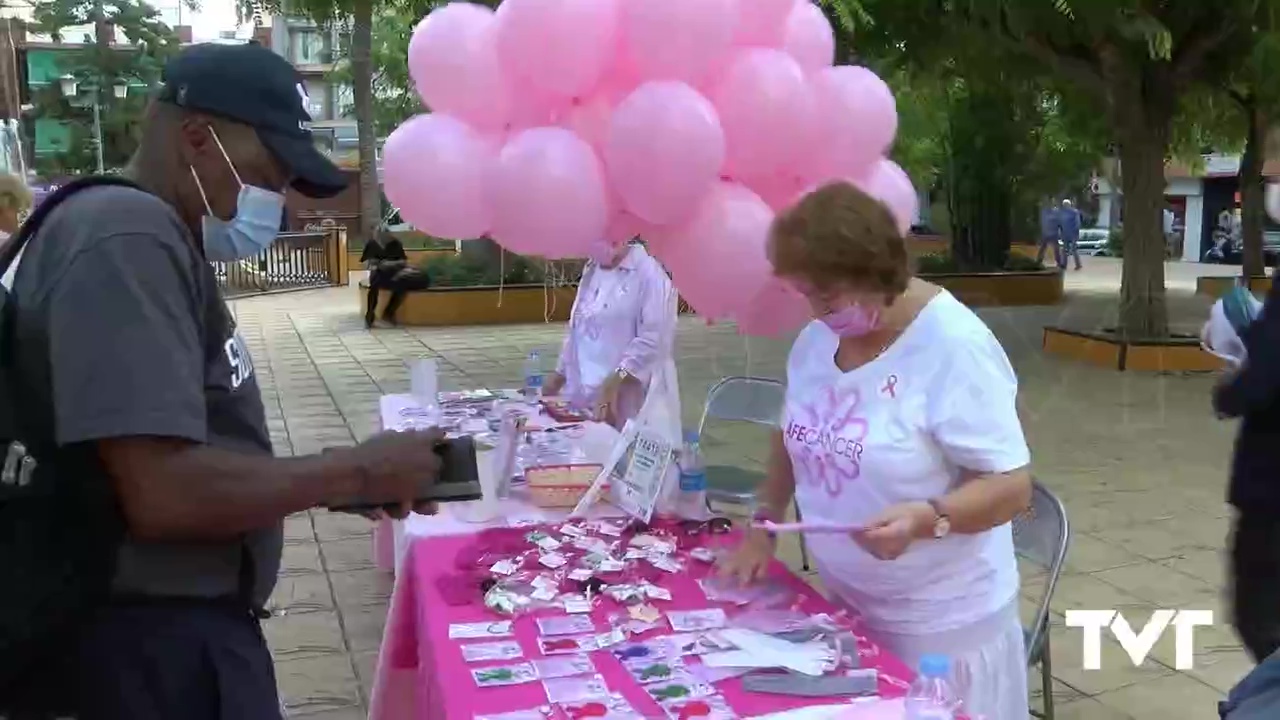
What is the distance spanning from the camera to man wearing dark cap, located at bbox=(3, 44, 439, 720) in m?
1.34

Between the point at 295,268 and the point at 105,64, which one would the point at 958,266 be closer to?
the point at 295,268

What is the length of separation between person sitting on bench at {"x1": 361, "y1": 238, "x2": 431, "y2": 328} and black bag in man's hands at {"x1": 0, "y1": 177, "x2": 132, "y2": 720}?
12588 millimetres

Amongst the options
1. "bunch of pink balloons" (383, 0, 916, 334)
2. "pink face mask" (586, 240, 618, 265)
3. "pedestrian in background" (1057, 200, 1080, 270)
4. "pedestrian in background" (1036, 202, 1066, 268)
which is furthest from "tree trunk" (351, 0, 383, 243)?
"bunch of pink balloons" (383, 0, 916, 334)

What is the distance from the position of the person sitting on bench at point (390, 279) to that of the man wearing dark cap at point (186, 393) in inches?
487

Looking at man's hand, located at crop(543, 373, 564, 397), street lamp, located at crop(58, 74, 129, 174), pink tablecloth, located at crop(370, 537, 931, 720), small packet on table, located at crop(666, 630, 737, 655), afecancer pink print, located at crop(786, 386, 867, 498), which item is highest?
street lamp, located at crop(58, 74, 129, 174)

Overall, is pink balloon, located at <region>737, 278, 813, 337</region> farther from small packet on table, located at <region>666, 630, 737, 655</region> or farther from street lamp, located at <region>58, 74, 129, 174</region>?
street lamp, located at <region>58, 74, 129, 174</region>

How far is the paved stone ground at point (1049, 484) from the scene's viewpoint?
3.74 m

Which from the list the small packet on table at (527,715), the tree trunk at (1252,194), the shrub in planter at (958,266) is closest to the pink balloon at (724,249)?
the small packet on table at (527,715)

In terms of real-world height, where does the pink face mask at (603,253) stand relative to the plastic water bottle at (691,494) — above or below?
above

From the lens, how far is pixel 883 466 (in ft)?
6.88

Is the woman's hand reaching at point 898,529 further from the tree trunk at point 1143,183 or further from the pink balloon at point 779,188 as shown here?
the tree trunk at point 1143,183

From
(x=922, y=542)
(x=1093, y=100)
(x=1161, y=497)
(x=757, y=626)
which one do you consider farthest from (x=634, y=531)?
(x=1093, y=100)

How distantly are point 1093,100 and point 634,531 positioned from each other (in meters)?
10.7

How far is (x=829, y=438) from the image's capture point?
2188mm
